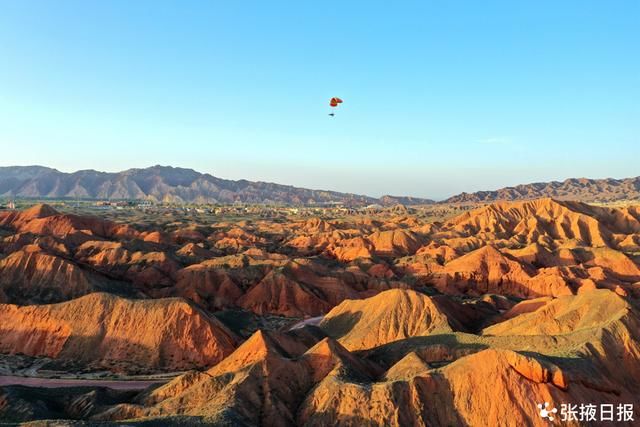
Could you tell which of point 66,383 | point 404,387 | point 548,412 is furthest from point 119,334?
point 548,412

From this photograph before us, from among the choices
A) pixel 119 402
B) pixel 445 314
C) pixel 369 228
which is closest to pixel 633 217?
pixel 369 228

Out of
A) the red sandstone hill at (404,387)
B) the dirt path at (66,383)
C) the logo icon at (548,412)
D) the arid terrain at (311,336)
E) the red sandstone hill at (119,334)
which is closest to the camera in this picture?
the logo icon at (548,412)

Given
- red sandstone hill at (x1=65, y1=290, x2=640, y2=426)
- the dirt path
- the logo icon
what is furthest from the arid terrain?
the logo icon

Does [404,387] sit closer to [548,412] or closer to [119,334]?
[548,412]

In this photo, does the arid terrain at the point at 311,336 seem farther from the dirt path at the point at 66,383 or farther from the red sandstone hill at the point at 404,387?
the dirt path at the point at 66,383

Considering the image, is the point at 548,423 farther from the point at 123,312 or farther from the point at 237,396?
the point at 123,312

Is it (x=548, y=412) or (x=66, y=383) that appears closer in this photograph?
(x=548, y=412)

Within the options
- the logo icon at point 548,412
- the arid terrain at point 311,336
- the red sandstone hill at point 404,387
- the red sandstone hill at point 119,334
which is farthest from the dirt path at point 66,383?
the logo icon at point 548,412

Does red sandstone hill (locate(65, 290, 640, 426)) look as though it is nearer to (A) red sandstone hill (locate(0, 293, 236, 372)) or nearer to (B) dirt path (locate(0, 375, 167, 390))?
(B) dirt path (locate(0, 375, 167, 390))

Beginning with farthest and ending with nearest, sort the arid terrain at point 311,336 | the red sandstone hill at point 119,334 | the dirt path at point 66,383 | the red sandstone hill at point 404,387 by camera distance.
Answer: the red sandstone hill at point 119,334 < the dirt path at point 66,383 < the arid terrain at point 311,336 < the red sandstone hill at point 404,387
